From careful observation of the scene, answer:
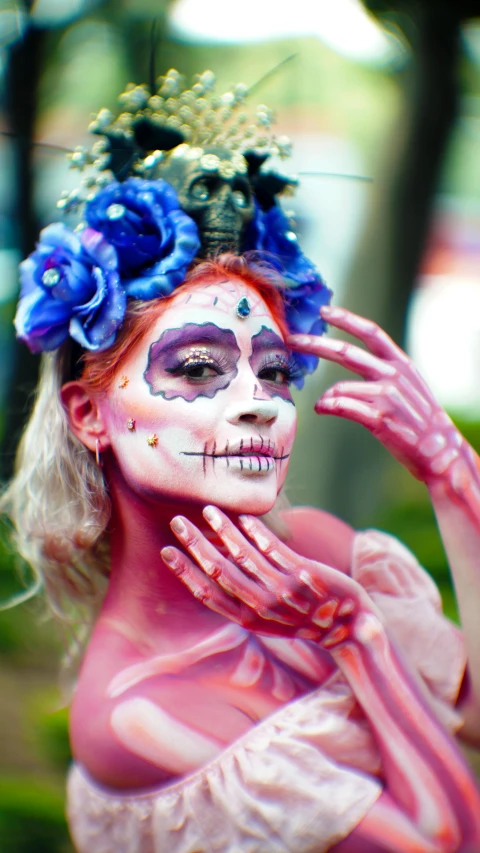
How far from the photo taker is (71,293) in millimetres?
1077

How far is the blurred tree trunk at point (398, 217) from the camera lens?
2588 millimetres

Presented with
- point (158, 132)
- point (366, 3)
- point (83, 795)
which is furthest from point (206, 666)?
point (366, 3)

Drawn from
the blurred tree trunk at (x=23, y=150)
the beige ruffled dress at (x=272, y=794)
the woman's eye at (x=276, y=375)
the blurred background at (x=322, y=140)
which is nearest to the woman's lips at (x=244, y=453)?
the woman's eye at (x=276, y=375)

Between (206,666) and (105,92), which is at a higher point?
(105,92)

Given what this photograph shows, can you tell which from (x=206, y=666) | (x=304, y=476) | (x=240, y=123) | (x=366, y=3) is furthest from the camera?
(x=304, y=476)

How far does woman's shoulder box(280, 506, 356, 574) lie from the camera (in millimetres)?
1213

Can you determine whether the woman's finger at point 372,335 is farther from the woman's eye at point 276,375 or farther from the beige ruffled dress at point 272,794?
the beige ruffled dress at point 272,794

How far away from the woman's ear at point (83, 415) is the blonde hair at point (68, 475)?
0.5 inches

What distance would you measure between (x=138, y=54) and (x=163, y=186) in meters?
2.14

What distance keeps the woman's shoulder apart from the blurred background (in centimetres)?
109

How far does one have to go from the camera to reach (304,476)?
271cm

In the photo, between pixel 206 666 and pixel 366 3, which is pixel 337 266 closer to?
pixel 366 3

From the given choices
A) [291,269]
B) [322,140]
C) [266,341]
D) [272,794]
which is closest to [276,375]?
[266,341]

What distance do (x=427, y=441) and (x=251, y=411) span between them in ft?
0.82
